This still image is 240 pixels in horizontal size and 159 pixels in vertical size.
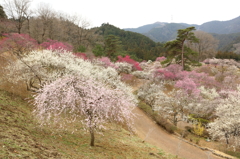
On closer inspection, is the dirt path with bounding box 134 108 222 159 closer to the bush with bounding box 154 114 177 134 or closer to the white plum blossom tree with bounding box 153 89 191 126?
the bush with bounding box 154 114 177 134

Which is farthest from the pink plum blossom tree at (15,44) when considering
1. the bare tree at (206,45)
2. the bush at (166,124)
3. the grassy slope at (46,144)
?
the bare tree at (206,45)

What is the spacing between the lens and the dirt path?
1133cm

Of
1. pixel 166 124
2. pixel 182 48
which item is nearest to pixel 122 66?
pixel 182 48

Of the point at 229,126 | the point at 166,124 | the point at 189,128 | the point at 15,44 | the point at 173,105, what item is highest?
the point at 15,44

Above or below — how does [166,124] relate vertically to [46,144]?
below

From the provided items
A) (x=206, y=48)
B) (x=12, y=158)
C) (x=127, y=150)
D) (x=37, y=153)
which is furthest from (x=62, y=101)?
(x=206, y=48)

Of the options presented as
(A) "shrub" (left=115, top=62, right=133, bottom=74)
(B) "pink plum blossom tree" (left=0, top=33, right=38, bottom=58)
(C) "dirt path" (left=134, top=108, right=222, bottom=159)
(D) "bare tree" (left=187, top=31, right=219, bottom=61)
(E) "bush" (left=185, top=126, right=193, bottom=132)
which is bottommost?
(E) "bush" (left=185, top=126, right=193, bottom=132)

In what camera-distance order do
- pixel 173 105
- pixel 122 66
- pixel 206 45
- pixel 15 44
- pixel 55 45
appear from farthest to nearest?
pixel 206 45 → pixel 122 66 → pixel 55 45 → pixel 15 44 → pixel 173 105

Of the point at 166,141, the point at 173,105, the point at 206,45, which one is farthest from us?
the point at 206,45

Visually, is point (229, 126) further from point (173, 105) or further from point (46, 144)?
point (46, 144)

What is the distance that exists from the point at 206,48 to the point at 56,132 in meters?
69.9

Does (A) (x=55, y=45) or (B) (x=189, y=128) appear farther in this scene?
(A) (x=55, y=45)

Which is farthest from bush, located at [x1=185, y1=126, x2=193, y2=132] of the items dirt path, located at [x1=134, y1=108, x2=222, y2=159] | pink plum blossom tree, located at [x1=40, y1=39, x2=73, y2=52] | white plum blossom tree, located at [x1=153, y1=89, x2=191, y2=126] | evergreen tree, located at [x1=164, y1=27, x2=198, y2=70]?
pink plum blossom tree, located at [x1=40, y1=39, x2=73, y2=52]

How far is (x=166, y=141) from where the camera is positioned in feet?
43.7
